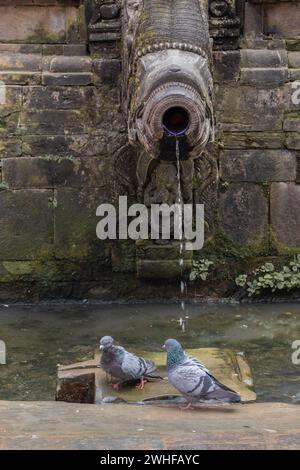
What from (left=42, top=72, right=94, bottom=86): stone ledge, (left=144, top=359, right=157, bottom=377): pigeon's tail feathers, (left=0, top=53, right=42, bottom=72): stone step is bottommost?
(left=144, top=359, right=157, bottom=377): pigeon's tail feathers

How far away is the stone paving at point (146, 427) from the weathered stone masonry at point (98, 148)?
11.1 ft

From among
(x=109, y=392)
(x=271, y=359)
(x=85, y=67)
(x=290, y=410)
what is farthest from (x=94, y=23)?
(x=290, y=410)

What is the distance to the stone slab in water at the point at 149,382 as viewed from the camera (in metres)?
5.12

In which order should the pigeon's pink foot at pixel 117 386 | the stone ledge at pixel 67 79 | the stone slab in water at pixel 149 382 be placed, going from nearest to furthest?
the stone slab in water at pixel 149 382 → the pigeon's pink foot at pixel 117 386 → the stone ledge at pixel 67 79

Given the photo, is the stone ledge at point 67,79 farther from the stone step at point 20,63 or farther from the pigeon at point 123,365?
the pigeon at point 123,365

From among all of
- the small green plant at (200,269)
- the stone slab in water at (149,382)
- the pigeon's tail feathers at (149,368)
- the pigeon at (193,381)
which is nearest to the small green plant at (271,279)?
the small green plant at (200,269)

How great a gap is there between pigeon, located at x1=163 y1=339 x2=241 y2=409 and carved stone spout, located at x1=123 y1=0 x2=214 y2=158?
194cm

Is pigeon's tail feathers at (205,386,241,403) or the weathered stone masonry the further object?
the weathered stone masonry

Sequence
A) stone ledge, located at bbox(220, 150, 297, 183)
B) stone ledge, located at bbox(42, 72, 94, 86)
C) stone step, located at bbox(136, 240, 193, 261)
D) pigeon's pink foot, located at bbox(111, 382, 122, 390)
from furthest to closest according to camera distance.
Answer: stone ledge, located at bbox(220, 150, 297, 183)
stone ledge, located at bbox(42, 72, 94, 86)
stone step, located at bbox(136, 240, 193, 261)
pigeon's pink foot, located at bbox(111, 382, 122, 390)

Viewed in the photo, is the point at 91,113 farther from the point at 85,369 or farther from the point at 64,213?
the point at 85,369

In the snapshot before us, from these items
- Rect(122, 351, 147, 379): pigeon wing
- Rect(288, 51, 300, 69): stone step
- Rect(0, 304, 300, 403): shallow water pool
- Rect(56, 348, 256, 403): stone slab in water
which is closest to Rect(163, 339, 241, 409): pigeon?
Rect(56, 348, 256, 403): stone slab in water

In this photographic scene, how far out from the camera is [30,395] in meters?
5.79

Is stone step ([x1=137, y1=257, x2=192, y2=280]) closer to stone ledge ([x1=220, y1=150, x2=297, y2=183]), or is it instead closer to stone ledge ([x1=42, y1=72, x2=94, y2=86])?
stone ledge ([x1=220, y1=150, x2=297, y2=183])

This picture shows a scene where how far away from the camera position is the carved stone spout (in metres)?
6.30
